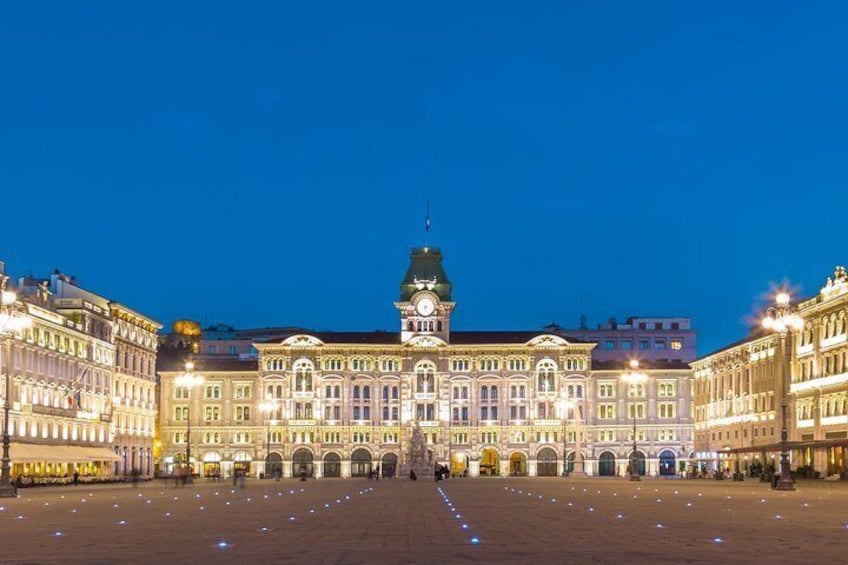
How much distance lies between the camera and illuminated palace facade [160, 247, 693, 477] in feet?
560

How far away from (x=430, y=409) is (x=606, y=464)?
23.9 m

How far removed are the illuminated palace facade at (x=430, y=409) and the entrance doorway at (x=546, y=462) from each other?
17cm

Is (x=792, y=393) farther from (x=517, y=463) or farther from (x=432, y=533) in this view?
(x=432, y=533)

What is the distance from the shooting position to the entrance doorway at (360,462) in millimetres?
171375

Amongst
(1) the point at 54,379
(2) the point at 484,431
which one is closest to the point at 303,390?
(2) the point at 484,431

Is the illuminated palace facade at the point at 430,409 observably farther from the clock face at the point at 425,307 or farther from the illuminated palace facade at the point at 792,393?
the illuminated palace facade at the point at 792,393

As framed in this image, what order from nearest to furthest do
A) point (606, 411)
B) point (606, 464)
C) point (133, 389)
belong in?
point (133, 389) < point (606, 464) < point (606, 411)

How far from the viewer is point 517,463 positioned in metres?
172

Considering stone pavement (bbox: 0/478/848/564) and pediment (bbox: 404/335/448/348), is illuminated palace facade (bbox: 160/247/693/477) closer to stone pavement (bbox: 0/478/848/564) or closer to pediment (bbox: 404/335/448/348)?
pediment (bbox: 404/335/448/348)

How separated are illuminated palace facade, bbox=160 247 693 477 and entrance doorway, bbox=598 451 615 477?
182 mm

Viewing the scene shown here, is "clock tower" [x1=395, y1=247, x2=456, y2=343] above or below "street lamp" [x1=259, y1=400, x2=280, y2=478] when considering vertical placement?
above

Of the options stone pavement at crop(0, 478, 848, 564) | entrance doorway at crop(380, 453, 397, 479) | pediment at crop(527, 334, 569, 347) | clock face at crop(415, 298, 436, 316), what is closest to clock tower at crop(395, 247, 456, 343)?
clock face at crop(415, 298, 436, 316)

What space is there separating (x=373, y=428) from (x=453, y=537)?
142 meters

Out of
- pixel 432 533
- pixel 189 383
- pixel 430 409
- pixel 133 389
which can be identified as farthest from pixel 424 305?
pixel 432 533
